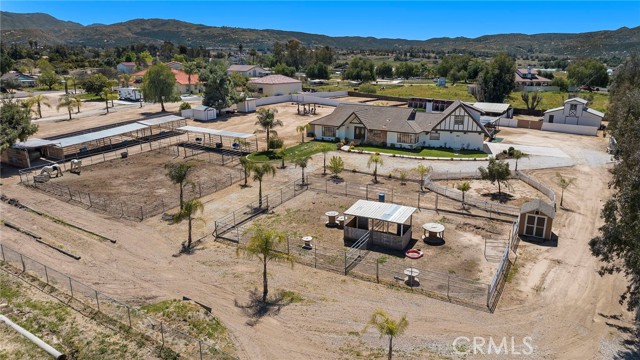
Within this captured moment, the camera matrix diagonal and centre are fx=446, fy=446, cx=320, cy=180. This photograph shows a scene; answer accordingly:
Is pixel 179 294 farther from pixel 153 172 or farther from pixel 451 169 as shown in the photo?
pixel 451 169

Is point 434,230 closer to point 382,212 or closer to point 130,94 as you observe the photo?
point 382,212

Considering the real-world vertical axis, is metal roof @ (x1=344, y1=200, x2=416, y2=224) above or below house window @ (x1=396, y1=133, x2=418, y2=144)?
below

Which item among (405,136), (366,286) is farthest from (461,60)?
(366,286)

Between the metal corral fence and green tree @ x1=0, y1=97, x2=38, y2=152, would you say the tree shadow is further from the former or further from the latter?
green tree @ x1=0, y1=97, x2=38, y2=152

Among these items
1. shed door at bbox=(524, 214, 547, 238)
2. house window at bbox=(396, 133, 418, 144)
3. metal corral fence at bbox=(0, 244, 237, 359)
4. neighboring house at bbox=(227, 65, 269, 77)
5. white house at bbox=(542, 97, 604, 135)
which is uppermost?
neighboring house at bbox=(227, 65, 269, 77)

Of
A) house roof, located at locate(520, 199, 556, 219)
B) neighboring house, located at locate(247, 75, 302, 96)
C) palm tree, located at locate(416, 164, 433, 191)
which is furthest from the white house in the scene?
neighboring house, located at locate(247, 75, 302, 96)

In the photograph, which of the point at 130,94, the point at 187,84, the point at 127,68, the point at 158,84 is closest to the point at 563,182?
the point at 158,84
